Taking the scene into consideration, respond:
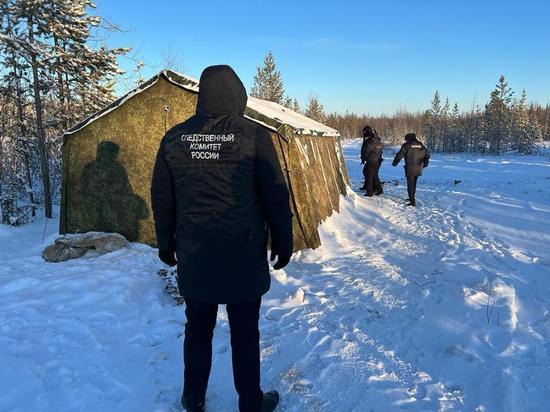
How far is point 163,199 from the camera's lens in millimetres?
2750

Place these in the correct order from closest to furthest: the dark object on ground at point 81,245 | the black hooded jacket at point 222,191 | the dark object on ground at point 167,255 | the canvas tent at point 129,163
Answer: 1. the black hooded jacket at point 222,191
2. the dark object on ground at point 167,255
3. the dark object on ground at point 81,245
4. the canvas tent at point 129,163

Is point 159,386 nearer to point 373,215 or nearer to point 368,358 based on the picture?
point 368,358

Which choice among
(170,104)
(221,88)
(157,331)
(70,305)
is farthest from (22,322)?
(170,104)

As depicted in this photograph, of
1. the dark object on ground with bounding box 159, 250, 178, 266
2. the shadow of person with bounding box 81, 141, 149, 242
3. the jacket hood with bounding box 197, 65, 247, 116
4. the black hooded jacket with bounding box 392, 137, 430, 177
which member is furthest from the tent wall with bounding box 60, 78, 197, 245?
the black hooded jacket with bounding box 392, 137, 430, 177

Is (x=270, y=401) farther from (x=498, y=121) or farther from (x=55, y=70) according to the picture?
(x=498, y=121)

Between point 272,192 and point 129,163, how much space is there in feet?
20.0

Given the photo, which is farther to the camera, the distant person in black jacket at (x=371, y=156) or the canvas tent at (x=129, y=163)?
the distant person in black jacket at (x=371, y=156)

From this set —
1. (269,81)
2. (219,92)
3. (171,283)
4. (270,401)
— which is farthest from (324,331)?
(269,81)

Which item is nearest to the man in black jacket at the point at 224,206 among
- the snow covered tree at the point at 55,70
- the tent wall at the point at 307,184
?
the tent wall at the point at 307,184

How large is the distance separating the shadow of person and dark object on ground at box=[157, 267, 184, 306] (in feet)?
7.07

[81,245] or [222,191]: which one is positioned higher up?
[222,191]

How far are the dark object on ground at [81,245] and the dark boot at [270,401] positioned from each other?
17.0ft

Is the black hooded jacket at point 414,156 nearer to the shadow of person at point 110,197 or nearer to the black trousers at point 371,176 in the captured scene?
the black trousers at point 371,176

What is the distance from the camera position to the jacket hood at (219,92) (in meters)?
2.62
